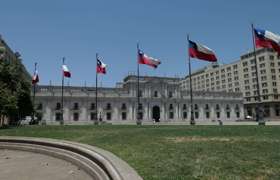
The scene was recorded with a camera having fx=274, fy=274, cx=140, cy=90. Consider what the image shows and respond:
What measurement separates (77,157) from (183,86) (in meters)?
145

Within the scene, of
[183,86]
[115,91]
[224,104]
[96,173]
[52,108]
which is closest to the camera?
[96,173]

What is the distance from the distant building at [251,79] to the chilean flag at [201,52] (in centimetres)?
6696

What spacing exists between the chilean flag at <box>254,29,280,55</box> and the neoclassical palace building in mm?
51163

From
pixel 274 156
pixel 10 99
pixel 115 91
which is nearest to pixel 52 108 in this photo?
pixel 115 91

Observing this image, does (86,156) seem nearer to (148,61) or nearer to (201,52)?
(201,52)

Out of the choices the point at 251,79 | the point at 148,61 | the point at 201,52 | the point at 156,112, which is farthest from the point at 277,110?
the point at 201,52

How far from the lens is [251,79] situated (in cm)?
10475

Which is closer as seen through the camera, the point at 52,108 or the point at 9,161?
the point at 9,161

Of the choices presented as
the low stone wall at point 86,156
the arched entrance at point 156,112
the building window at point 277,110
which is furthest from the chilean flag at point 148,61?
the building window at point 277,110

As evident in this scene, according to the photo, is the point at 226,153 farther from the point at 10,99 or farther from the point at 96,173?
the point at 10,99

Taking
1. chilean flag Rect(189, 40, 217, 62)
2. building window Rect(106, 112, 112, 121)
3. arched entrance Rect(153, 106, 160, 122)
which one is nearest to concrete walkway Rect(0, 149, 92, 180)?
chilean flag Rect(189, 40, 217, 62)

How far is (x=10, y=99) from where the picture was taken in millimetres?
27641

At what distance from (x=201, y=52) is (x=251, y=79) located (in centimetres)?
8416


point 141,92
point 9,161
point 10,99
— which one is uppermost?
point 141,92
